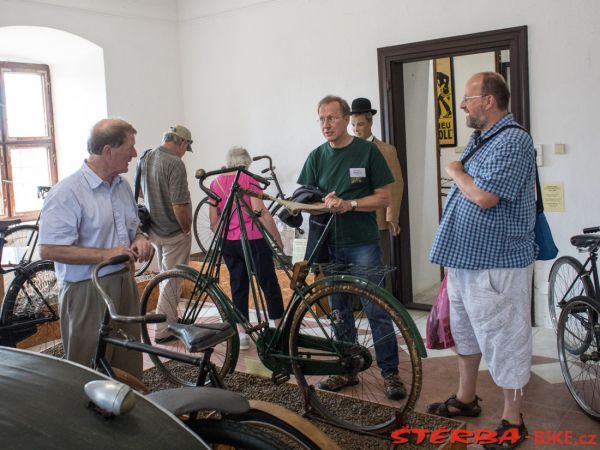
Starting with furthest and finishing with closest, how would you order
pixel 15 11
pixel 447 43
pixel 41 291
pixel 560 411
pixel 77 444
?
pixel 15 11 < pixel 447 43 < pixel 41 291 < pixel 560 411 < pixel 77 444

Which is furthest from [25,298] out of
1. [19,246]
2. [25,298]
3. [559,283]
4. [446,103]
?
[446,103]

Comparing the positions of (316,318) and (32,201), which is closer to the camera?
(316,318)

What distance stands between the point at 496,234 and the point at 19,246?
4.05m

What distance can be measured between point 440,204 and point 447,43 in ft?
6.71

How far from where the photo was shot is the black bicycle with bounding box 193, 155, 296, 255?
20.0 feet

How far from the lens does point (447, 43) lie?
16.3 ft

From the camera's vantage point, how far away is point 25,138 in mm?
6555

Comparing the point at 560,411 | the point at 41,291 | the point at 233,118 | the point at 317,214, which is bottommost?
the point at 560,411

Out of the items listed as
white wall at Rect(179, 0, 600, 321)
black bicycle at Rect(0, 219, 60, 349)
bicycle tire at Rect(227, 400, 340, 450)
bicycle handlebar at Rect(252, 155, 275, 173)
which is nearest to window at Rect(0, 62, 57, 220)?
white wall at Rect(179, 0, 600, 321)

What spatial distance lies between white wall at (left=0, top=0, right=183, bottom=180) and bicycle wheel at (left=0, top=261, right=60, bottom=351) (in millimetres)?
2038

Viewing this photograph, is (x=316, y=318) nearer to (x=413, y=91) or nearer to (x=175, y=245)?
(x=175, y=245)

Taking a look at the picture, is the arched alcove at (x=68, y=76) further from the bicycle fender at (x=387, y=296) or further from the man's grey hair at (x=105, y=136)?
the bicycle fender at (x=387, y=296)

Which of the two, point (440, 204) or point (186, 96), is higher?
point (186, 96)

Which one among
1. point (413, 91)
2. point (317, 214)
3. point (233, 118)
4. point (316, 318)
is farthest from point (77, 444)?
point (233, 118)
